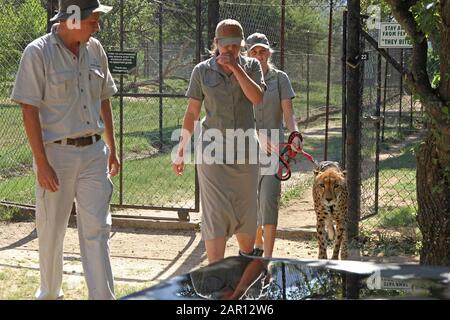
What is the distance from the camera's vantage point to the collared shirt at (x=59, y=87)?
5.18 meters

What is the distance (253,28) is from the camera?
1139 cm

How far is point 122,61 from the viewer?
8.95 metres

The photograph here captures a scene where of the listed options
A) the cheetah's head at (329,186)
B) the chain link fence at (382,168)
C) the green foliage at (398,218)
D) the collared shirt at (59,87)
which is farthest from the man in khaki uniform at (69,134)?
the green foliage at (398,218)

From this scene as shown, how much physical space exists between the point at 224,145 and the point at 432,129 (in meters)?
1.43

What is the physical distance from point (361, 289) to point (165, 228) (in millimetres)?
6283

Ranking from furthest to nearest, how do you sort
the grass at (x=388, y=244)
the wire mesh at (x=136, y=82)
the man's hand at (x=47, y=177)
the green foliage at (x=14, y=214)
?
the wire mesh at (x=136, y=82) < the green foliage at (x=14, y=214) < the grass at (x=388, y=244) < the man's hand at (x=47, y=177)

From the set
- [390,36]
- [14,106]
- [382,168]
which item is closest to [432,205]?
[390,36]

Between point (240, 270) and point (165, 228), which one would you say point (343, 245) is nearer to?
point (165, 228)

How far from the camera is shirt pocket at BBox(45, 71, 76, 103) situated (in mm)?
5242

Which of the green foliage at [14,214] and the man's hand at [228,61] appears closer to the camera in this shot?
the man's hand at [228,61]

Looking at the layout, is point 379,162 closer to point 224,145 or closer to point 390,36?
point 390,36

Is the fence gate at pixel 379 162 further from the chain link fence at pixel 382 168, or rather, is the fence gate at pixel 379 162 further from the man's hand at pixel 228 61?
the man's hand at pixel 228 61

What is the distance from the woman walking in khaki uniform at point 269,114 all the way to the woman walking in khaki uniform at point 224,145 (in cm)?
83
